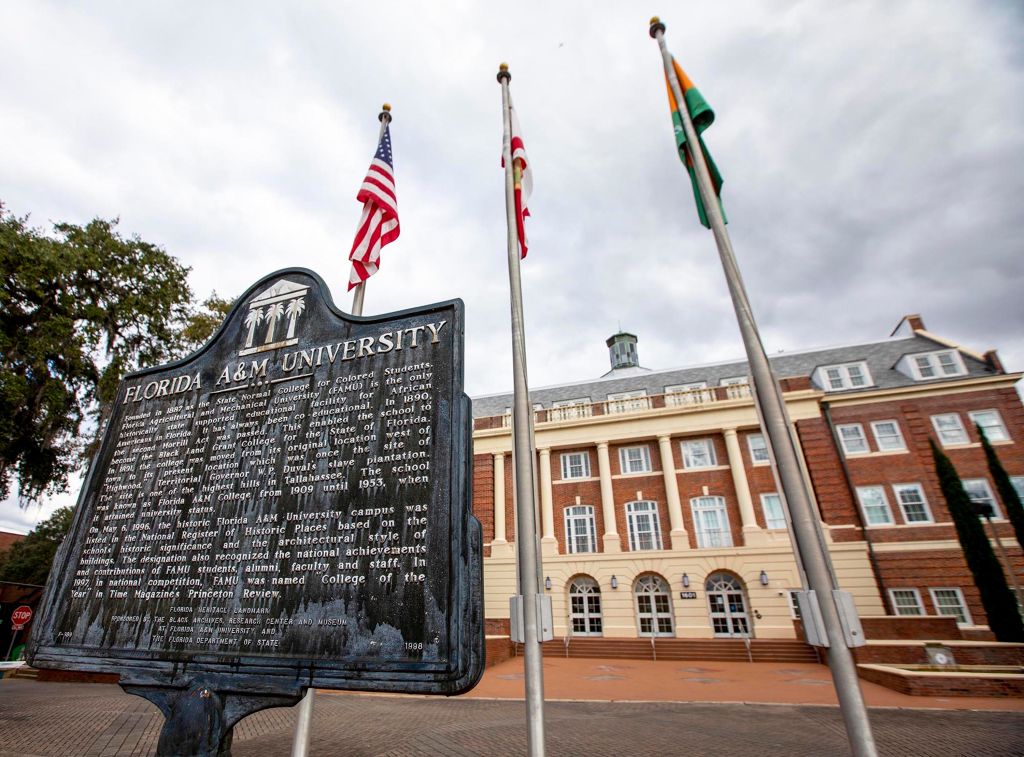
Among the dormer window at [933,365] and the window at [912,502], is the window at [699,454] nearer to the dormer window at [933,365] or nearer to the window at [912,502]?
the window at [912,502]

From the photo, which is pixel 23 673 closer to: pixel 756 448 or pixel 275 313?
pixel 275 313

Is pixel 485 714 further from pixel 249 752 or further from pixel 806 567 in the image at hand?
pixel 806 567

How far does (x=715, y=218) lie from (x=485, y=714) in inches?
432

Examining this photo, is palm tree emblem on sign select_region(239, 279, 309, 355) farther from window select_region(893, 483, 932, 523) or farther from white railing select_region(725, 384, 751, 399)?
window select_region(893, 483, 932, 523)

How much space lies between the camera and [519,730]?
29.1ft

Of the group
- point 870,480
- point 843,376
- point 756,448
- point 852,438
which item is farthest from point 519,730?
point 843,376

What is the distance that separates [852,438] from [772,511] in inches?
226

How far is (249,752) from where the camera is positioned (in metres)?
7.41

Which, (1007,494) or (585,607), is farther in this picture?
(585,607)

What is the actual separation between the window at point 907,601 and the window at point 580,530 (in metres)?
13.2

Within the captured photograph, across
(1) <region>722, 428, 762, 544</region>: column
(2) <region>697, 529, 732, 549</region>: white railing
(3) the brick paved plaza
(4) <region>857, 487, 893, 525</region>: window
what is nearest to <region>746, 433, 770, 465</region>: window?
(1) <region>722, 428, 762, 544</region>: column

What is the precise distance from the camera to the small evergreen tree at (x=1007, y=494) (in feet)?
61.2

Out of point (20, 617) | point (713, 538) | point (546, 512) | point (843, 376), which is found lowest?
point (20, 617)

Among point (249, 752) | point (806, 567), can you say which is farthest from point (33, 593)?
point (806, 567)
